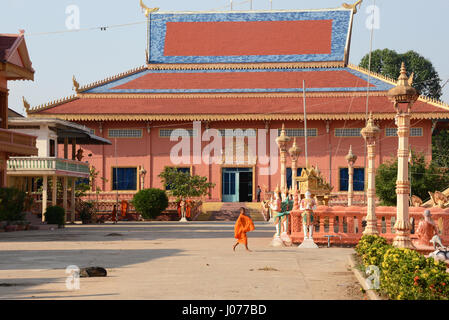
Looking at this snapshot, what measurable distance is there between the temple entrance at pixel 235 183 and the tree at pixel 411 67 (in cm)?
3059

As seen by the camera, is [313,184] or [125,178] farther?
[125,178]

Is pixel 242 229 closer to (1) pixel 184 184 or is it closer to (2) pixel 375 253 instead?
(2) pixel 375 253

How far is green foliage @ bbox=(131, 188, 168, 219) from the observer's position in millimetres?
42188

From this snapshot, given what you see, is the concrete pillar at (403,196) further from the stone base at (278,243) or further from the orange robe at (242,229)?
the stone base at (278,243)

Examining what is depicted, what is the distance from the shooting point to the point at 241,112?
46844 mm

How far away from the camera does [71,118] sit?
1859 inches

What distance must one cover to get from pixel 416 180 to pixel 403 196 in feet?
92.9

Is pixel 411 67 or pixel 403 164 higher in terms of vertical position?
pixel 411 67

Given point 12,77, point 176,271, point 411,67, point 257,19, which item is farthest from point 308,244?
point 411,67

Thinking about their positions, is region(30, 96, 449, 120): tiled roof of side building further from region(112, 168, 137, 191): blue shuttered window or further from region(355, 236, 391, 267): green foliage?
region(355, 236, 391, 267): green foliage
